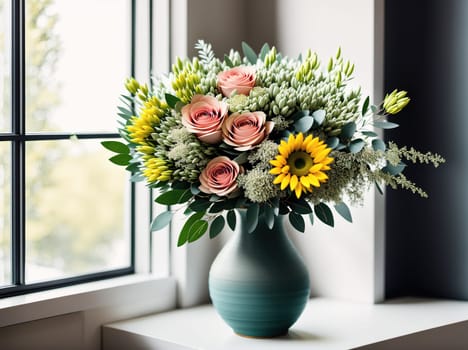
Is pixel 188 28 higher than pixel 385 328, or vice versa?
pixel 188 28

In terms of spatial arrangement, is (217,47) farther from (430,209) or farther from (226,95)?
(430,209)

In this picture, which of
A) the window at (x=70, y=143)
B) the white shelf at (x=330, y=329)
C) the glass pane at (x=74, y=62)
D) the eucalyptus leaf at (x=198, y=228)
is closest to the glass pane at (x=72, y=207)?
the window at (x=70, y=143)

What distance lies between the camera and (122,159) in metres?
1.92

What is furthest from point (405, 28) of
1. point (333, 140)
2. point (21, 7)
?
point (21, 7)

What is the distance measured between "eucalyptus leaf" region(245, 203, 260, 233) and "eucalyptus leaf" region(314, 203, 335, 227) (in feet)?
0.46

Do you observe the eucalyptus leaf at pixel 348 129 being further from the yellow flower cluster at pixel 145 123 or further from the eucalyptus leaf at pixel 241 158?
the yellow flower cluster at pixel 145 123

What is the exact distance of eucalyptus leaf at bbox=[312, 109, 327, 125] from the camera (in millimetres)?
1768

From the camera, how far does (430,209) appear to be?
230 centimetres

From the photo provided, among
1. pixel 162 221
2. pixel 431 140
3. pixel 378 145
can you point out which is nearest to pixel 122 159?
pixel 162 221

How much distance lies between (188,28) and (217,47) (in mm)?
136

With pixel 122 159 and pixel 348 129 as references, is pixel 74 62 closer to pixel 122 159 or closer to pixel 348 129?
pixel 122 159

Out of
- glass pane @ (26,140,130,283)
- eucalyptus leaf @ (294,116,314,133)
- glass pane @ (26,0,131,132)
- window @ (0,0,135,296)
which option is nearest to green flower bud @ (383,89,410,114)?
eucalyptus leaf @ (294,116,314,133)

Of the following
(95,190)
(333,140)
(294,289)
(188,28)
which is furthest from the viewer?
(95,190)

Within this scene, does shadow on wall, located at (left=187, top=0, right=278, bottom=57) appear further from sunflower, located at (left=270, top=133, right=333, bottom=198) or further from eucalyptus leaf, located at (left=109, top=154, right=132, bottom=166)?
sunflower, located at (left=270, top=133, right=333, bottom=198)
